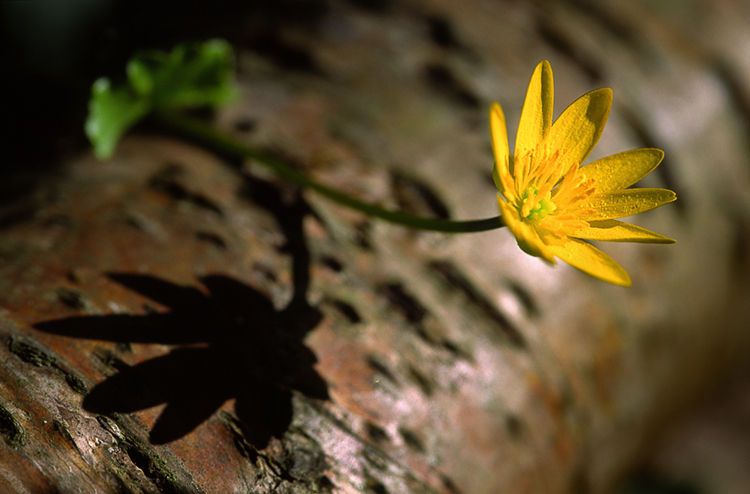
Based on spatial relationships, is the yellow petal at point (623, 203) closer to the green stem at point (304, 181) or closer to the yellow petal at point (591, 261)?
the yellow petal at point (591, 261)

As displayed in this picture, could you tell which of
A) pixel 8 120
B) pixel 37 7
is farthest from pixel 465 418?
pixel 37 7

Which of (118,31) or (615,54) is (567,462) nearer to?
(615,54)

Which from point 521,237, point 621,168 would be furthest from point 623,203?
point 521,237

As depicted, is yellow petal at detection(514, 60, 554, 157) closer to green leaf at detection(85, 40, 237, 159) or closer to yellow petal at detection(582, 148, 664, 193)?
yellow petal at detection(582, 148, 664, 193)

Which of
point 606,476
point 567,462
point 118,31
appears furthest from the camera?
point 118,31

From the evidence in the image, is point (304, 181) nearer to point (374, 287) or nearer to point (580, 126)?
point (374, 287)

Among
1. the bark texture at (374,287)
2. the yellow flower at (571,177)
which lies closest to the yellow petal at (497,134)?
the yellow flower at (571,177)
